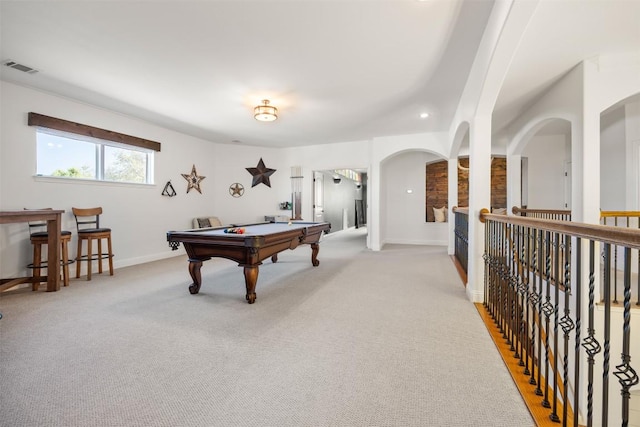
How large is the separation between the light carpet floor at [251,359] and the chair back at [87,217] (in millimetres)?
1172

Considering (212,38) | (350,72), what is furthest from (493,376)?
(212,38)

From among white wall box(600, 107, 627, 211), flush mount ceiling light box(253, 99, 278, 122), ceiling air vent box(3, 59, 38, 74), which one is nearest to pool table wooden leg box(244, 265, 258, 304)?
flush mount ceiling light box(253, 99, 278, 122)

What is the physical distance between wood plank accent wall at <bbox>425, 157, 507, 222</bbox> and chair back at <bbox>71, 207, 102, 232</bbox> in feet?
22.7

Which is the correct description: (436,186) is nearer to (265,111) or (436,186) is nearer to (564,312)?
(265,111)

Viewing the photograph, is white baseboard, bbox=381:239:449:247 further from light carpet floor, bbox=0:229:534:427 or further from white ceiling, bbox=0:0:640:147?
light carpet floor, bbox=0:229:534:427

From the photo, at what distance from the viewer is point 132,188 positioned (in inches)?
199

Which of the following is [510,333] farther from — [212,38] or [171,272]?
[171,272]

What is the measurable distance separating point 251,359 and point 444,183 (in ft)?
22.8

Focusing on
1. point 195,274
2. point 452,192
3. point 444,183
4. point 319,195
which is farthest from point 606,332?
point 319,195

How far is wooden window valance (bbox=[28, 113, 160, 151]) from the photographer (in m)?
3.81

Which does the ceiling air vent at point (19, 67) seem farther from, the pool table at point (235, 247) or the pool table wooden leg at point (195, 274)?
the pool table wooden leg at point (195, 274)

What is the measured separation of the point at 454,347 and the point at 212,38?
130 inches

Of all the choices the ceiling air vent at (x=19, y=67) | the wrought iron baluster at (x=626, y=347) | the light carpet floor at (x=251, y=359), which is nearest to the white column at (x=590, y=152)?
the light carpet floor at (x=251, y=359)

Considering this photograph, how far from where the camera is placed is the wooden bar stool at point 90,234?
13.0 feet
